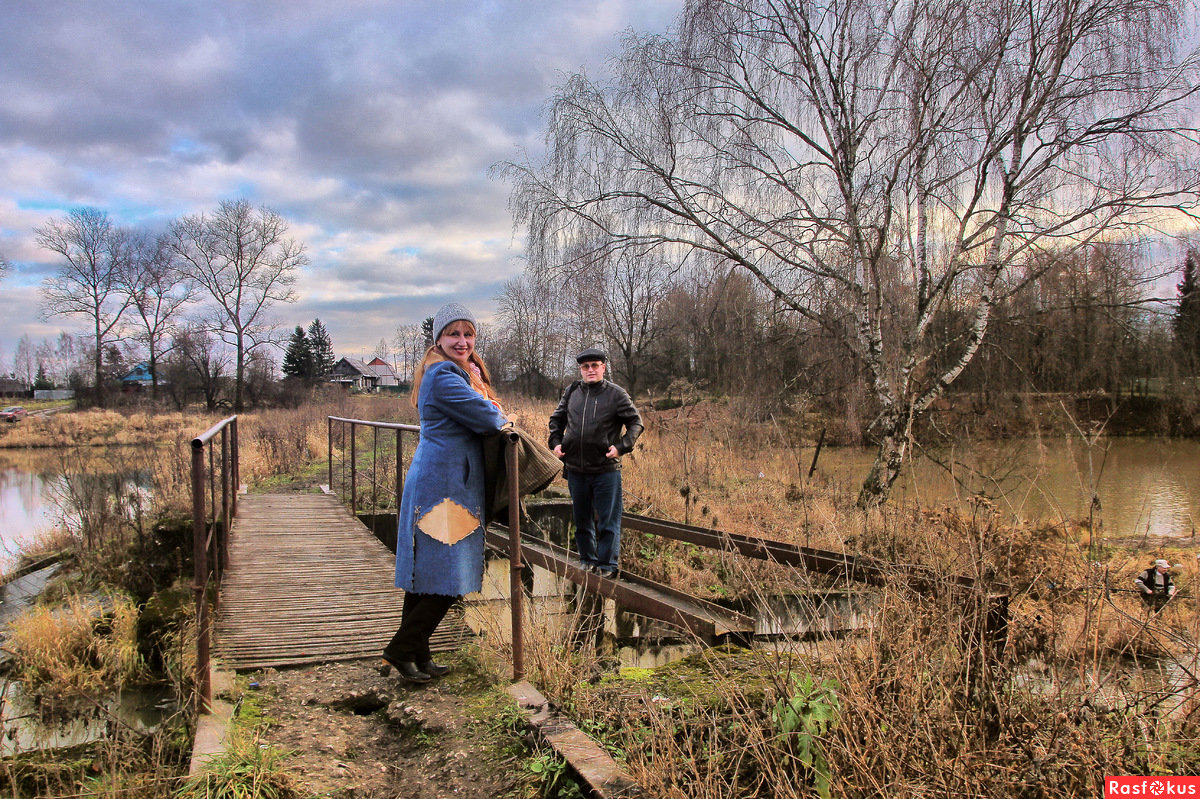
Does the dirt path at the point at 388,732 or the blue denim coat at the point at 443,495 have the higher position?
the blue denim coat at the point at 443,495

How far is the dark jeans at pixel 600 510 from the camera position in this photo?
5.12m

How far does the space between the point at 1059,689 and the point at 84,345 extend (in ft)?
155

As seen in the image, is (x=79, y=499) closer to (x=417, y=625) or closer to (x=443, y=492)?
(x=417, y=625)

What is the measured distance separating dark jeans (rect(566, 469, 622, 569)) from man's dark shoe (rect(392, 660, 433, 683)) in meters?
1.95

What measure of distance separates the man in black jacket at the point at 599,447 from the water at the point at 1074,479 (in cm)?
291

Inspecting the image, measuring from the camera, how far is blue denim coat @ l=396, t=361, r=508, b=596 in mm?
3178

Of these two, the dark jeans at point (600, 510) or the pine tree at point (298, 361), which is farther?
the pine tree at point (298, 361)

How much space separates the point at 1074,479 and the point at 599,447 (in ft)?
32.8

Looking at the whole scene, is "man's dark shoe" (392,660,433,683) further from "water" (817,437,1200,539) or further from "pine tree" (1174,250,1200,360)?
"pine tree" (1174,250,1200,360)

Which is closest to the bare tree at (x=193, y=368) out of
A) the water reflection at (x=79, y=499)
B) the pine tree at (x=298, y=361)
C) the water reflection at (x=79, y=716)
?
the pine tree at (x=298, y=361)

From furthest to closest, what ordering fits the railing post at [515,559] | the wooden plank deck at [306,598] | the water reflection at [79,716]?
1. the water reflection at [79,716]
2. the wooden plank deck at [306,598]
3. the railing post at [515,559]

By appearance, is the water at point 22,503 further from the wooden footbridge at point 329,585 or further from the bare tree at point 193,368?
the bare tree at point 193,368

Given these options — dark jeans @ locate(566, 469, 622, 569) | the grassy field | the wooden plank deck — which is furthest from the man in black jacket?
the grassy field

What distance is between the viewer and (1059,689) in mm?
2146
